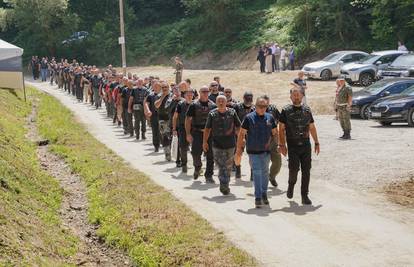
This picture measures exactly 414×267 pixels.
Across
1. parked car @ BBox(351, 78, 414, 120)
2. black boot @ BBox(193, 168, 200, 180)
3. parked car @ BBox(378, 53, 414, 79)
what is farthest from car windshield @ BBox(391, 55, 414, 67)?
black boot @ BBox(193, 168, 200, 180)

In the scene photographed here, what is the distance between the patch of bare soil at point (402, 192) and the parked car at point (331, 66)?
21367 mm

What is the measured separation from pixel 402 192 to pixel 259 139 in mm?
3018

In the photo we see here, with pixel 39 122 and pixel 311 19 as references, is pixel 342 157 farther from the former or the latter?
pixel 311 19

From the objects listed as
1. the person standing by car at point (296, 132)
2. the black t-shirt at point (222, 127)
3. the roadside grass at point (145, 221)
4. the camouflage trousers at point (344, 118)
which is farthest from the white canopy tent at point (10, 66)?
the person standing by car at point (296, 132)

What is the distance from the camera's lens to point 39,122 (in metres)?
23.7

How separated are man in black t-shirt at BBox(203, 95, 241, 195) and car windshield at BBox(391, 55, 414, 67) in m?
19.2

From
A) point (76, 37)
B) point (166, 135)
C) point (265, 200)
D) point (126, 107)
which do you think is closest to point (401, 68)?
point (126, 107)

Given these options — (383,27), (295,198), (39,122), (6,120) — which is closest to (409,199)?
(295,198)

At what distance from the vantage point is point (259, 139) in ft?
34.9

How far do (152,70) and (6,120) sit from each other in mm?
25163

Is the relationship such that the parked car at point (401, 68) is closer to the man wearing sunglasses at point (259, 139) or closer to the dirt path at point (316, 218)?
the dirt path at point (316, 218)

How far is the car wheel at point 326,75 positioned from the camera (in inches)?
1328

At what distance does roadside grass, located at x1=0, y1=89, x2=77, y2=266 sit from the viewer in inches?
331

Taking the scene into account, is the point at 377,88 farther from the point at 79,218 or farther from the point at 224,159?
the point at 79,218
